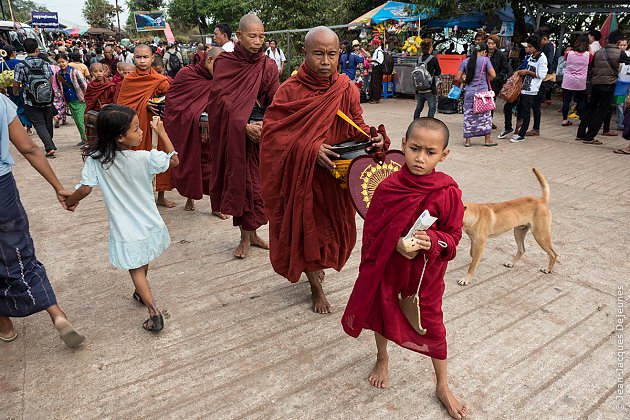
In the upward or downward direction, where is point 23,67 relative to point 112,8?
downward

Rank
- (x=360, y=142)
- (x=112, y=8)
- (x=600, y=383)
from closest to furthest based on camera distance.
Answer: (x=600, y=383), (x=360, y=142), (x=112, y=8)

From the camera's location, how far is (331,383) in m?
2.45

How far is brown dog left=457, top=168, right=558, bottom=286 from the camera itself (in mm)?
3396

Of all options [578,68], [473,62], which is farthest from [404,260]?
[578,68]

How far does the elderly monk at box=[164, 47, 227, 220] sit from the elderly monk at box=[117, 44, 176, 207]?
413mm

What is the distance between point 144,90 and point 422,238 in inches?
169

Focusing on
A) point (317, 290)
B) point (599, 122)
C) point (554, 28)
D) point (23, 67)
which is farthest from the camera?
point (554, 28)

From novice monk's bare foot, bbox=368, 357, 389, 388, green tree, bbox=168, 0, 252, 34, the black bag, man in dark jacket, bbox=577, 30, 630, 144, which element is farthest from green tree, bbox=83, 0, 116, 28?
novice monk's bare foot, bbox=368, 357, 389, 388

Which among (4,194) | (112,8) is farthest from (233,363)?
(112,8)

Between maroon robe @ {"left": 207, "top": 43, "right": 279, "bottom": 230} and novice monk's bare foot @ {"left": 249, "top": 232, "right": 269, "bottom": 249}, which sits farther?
novice monk's bare foot @ {"left": 249, "top": 232, "right": 269, "bottom": 249}

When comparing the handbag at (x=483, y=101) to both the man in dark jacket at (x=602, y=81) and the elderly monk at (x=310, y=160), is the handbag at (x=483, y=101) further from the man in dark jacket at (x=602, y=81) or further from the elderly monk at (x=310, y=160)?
the elderly monk at (x=310, y=160)

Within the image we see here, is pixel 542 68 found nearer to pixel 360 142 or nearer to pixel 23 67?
pixel 360 142

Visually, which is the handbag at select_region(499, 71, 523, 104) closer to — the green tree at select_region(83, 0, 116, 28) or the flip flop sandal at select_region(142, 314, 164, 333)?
the flip flop sandal at select_region(142, 314, 164, 333)

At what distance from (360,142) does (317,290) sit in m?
1.04
